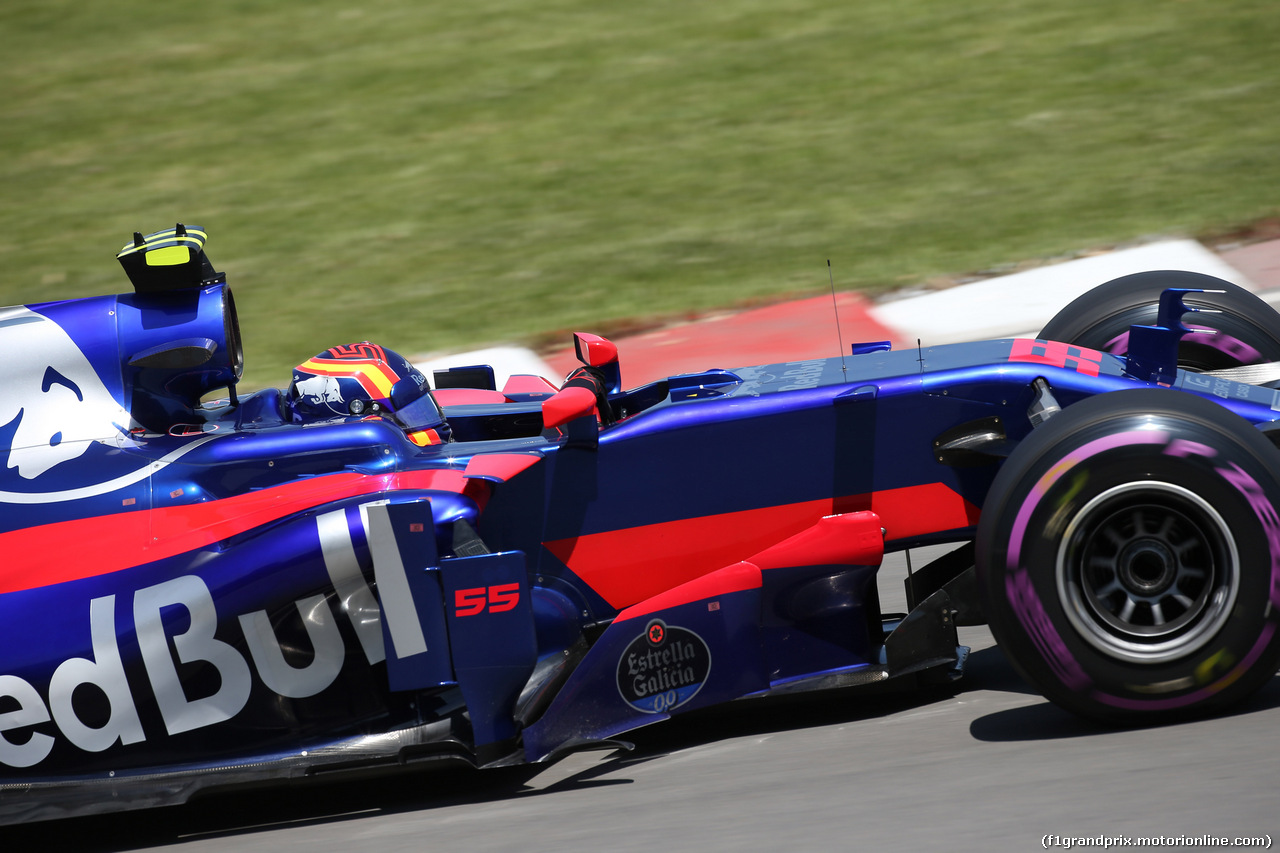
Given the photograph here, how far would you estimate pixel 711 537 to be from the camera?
4.10 m

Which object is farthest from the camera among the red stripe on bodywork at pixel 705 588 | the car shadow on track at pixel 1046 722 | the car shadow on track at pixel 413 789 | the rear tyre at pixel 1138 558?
the car shadow on track at pixel 413 789

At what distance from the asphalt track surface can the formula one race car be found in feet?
0.53

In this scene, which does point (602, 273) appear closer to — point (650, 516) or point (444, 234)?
point (444, 234)

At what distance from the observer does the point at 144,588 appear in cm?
394

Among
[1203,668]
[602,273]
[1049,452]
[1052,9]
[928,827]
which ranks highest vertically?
[1052,9]

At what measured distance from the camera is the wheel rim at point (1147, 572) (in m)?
3.50

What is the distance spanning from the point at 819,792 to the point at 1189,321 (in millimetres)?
2408

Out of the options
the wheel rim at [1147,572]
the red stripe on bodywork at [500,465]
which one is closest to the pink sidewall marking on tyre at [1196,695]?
the wheel rim at [1147,572]

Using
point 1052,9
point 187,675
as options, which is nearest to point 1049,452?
point 187,675

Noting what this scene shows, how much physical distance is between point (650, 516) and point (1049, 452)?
4.08 feet

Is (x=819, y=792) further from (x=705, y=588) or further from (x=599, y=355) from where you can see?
(x=599, y=355)

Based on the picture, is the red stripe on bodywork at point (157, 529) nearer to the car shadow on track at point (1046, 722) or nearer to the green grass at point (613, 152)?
the car shadow on track at point (1046, 722)

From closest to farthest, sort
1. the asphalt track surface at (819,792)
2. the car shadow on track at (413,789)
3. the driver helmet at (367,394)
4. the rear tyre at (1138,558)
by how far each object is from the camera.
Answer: the asphalt track surface at (819,792)
the rear tyre at (1138,558)
the car shadow on track at (413,789)
the driver helmet at (367,394)

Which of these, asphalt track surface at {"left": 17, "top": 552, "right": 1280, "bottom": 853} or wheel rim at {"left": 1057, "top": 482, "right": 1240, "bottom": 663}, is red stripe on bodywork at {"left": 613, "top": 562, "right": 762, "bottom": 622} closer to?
asphalt track surface at {"left": 17, "top": 552, "right": 1280, "bottom": 853}
